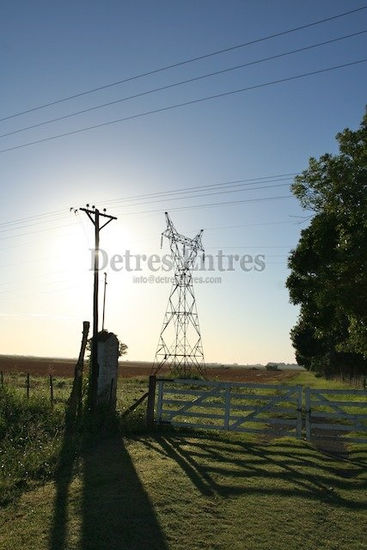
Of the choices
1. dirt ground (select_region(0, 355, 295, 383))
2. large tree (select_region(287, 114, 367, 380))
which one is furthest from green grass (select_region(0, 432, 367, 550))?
dirt ground (select_region(0, 355, 295, 383))

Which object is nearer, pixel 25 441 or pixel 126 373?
pixel 25 441

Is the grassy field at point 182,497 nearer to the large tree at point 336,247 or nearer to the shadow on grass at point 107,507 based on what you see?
the shadow on grass at point 107,507

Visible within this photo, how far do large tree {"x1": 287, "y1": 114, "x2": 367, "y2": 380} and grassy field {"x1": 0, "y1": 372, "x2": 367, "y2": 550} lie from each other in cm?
606

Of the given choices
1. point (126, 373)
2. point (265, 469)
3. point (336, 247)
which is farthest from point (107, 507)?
point (126, 373)

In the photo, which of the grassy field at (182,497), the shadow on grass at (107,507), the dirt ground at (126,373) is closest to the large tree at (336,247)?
the grassy field at (182,497)

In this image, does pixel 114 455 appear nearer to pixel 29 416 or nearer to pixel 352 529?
pixel 29 416

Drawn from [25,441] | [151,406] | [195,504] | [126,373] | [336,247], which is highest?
[336,247]

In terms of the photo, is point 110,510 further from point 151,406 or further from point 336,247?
point 336,247

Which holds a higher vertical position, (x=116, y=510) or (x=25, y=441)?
(x=25, y=441)

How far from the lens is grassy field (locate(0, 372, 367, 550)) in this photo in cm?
696

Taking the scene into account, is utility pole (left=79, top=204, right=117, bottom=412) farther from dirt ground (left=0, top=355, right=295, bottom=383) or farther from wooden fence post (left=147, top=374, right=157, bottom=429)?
dirt ground (left=0, top=355, right=295, bottom=383)

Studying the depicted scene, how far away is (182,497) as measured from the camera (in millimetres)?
8633

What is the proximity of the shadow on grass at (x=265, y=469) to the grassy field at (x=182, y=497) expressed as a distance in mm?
24

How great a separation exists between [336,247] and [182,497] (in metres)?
11.6
